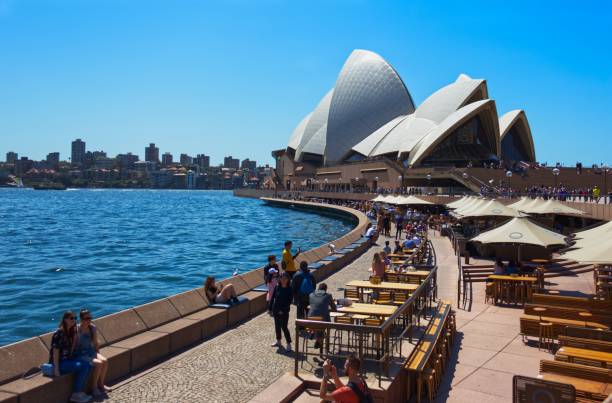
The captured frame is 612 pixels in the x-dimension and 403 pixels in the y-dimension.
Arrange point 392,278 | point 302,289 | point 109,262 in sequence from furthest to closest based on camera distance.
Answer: point 109,262, point 392,278, point 302,289

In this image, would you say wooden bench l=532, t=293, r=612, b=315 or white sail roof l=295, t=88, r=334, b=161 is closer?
wooden bench l=532, t=293, r=612, b=315

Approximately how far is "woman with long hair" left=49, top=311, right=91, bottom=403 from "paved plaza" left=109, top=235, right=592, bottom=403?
0.38 m

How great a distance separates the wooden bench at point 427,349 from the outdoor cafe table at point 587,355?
149cm

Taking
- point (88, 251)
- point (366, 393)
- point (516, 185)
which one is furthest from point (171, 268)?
point (516, 185)

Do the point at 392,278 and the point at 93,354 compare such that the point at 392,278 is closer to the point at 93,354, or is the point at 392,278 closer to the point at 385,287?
the point at 385,287

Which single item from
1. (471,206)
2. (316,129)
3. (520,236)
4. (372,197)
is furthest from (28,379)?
(316,129)

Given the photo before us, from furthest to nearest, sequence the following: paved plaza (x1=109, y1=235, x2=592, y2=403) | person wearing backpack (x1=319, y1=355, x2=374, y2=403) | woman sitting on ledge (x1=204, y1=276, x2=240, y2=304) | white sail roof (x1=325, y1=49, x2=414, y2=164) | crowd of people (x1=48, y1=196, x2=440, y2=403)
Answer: white sail roof (x1=325, y1=49, x2=414, y2=164)
woman sitting on ledge (x1=204, y1=276, x2=240, y2=304)
paved plaza (x1=109, y1=235, x2=592, y2=403)
crowd of people (x1=48, y1=196, x2=440, y2=403)
person wearing backpack (x1=319, y1=355, x2=374, y2=403)

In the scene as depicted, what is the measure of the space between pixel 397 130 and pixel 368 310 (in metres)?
65.7

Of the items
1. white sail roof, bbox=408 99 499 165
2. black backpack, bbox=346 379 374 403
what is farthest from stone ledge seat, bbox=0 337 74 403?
white sail roof, bbox=408 99 499 165

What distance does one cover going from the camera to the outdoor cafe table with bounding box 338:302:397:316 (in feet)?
24.1

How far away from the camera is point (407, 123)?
70.1 metres

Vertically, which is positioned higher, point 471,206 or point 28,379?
point 471,206

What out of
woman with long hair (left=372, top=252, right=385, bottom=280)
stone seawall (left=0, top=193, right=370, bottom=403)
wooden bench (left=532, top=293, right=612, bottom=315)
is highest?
woman with long hair (left=372, top=252, right=385, bottom=280)

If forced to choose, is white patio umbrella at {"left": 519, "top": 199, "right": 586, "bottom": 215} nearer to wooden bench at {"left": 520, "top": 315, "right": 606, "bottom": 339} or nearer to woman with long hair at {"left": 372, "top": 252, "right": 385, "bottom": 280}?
woman with long hair at {"left": 372, "top": 252, "right": 385, "bottom": 280}
